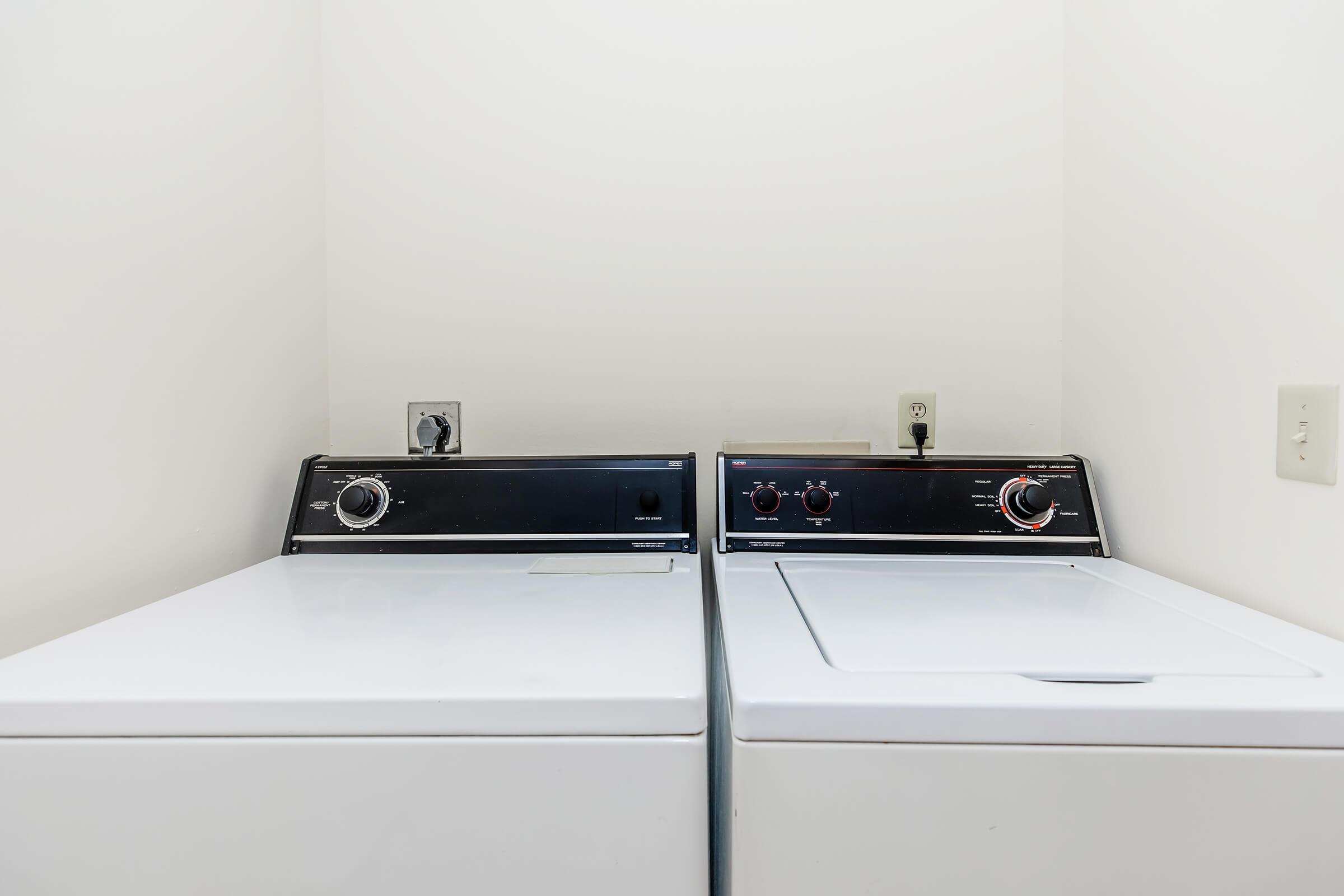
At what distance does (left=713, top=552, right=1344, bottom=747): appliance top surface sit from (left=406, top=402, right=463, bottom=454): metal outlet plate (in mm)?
621

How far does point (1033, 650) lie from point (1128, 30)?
1.13 m

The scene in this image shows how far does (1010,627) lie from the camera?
719mm

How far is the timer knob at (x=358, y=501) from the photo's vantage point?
43.8 inches

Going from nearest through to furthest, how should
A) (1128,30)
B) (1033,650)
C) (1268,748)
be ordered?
1. (1268,748)
2. (1033,650)
3. (1128,30)

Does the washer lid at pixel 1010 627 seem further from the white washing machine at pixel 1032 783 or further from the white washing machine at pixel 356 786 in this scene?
the white washing machine at pixel 356 786

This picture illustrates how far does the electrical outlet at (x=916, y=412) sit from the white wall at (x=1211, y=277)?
0.29 m

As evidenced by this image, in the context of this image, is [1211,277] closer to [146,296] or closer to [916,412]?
[916,412]

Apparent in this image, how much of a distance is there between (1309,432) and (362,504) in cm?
135

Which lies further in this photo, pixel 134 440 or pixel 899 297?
pixel 899 297

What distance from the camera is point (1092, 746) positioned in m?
0.52

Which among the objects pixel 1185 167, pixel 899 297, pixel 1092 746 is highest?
pixel 1185 167

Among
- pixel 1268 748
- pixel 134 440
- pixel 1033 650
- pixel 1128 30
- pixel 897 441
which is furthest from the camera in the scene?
pixel 897 441

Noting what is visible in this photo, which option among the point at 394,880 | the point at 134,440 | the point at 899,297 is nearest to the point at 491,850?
the point at 394,880

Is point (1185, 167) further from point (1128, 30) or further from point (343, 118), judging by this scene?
point (343, 118)
